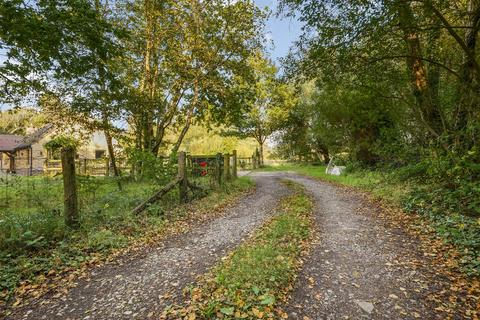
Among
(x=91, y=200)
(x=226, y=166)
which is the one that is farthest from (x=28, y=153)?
(x=91, y=200)

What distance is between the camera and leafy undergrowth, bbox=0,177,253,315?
3.89 m

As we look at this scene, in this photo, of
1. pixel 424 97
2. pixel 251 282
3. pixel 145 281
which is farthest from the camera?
pixel 424 97

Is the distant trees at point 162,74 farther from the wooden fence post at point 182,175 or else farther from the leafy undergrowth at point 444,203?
the leafy undergrowth at point 444,203

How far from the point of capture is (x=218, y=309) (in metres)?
3.11

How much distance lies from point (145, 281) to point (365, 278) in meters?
3.18

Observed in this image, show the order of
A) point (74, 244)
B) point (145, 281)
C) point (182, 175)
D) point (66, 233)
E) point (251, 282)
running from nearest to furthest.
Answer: point (251, 282), point (145, 281), point (74, 244), point (66, 233), point (182, 175)

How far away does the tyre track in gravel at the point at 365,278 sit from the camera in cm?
320

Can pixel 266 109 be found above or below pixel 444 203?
above

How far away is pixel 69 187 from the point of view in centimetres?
540

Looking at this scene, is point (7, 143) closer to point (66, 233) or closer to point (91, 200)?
point (91, 200)

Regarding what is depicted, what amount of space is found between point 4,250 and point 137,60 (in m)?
12.2

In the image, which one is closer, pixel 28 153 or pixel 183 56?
pixel 183 56

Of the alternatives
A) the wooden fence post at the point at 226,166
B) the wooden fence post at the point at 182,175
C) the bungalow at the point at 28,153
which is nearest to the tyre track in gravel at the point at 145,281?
the wooden fence post at the point at 182,175

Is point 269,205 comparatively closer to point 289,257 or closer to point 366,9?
point 289,257
